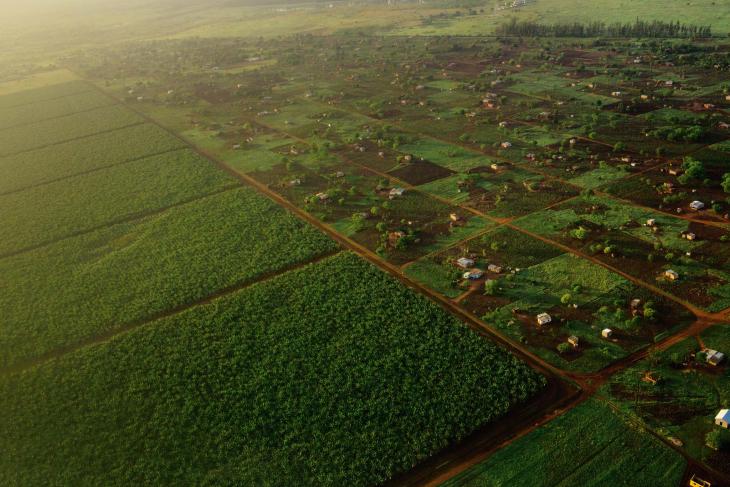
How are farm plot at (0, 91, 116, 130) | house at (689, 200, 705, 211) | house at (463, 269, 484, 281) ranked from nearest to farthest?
house at (463, 269, 484, 281)
house at (689, 200, 705, 211)
farm plot at (0, 91, 116, 130)

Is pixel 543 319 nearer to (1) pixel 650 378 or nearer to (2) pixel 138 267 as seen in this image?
(1) pixel 650 378

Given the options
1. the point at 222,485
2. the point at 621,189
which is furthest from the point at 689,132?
the point at 222,485

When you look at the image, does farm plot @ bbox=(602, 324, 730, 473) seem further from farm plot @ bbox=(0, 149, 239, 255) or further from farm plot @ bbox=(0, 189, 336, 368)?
farm plot @ bbox=(0, 149, 239, 255)

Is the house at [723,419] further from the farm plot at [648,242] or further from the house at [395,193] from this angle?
the house at [395,193]

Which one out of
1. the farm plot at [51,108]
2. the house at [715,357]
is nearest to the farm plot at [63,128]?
the farm plot at [51,108]

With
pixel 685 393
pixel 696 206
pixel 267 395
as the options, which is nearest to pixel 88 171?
pixel 267 395

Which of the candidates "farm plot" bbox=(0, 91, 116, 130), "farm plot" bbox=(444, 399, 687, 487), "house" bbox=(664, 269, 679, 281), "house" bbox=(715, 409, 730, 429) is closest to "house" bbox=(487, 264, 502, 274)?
"house" bbox=(664, 269, 679, 281)
